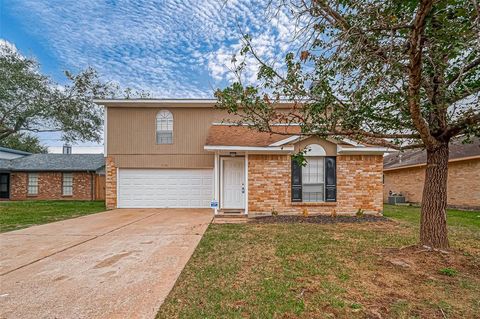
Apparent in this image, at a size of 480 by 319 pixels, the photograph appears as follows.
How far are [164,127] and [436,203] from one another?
10933 millimetres

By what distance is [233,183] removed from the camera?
35.9 ft

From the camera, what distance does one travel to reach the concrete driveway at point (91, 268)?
3205mm

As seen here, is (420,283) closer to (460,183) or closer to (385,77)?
(385,77)

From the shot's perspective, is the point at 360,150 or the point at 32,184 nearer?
the point at 360,150

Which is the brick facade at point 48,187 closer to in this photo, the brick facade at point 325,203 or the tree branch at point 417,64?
the brick facade at point 325,203

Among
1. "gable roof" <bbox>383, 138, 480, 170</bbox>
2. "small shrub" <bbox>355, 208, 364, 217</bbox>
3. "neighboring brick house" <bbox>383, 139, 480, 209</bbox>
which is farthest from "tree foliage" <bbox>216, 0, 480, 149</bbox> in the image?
"neighboring brick house" <bbox>383, 139, 480, 209</bbox>

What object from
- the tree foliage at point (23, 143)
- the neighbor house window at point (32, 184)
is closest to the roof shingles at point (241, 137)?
the neighbor house window at point (32, 184)

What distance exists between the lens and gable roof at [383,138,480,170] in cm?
1314

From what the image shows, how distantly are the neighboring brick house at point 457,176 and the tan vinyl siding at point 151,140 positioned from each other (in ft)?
27.9

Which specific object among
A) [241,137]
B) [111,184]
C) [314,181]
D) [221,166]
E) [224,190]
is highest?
[241,137]

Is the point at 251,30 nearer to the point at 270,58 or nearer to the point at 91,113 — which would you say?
the point at 270,58

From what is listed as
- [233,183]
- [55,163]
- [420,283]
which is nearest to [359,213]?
[233,183]

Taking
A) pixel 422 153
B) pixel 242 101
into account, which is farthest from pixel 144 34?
pixel 422 153

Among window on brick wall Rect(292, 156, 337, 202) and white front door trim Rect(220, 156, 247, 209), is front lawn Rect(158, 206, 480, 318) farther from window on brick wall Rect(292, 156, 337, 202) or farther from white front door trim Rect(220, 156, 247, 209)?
white front door trim Rect(220, 156, 247, 209)
